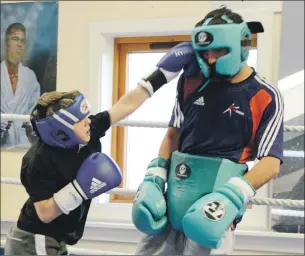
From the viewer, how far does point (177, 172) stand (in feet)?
3.87

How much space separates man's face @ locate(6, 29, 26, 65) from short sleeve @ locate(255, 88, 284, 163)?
5.97 ft

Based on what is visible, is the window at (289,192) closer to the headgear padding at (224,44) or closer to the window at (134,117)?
the window at (134,117)

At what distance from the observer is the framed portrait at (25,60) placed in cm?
261

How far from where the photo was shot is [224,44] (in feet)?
3.74

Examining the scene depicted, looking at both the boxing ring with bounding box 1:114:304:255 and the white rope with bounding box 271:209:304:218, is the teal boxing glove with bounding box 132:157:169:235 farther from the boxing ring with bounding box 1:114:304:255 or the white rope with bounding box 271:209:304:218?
the white rope with bounding box 271:209:304:218

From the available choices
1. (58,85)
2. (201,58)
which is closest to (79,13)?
(58,85)

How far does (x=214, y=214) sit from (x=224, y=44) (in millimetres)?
371

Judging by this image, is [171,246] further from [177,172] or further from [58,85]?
[58,85]

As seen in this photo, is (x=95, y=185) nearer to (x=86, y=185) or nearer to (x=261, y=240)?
(x=86, y=185)

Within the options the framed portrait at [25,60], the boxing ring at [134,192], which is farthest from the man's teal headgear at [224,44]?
the framed portrait at [25,60]

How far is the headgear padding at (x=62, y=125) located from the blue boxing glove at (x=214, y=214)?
372 millimetres

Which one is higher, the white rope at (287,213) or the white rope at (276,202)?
the white rope at (276,202)

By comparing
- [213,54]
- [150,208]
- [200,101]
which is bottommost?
[150,208]

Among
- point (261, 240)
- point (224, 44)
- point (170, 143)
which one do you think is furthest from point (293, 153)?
point (224, 44)
